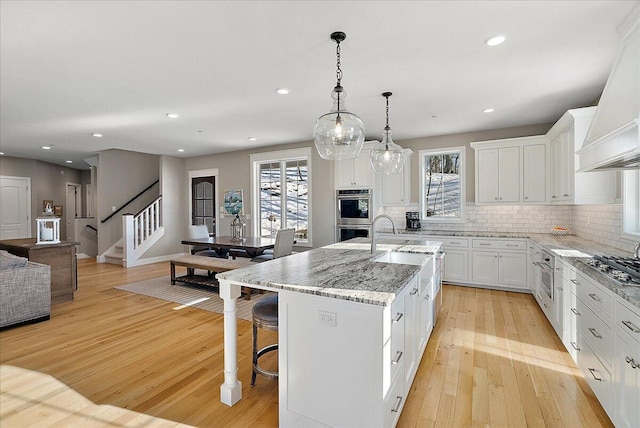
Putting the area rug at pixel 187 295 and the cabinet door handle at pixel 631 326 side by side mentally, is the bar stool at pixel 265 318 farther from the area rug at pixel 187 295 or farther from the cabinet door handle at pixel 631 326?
the cabinet door handle at pixel 631 326

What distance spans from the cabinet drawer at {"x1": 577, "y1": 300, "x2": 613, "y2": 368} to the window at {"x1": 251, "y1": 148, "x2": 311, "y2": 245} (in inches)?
184

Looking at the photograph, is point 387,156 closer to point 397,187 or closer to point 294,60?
point 294,60

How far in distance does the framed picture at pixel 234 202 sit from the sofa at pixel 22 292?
13.1ft

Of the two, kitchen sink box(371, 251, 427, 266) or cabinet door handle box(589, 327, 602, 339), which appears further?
kitchen sink box(371, 251, 427, 266)

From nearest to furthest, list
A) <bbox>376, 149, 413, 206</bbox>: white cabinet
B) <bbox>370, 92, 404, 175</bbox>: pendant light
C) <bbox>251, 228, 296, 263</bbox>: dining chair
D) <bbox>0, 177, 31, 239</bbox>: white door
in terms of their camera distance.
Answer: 1. <bbox>370, 92, 404, 175</bbox>: pendant light
2. <bbox>251, 228, 296, 263</bbox>: dining chair
3. <bbox>376, 149, 413, 206</bbox>: white cabinet
4. <bbox>0, 177, 31, 239</bbox>: white door

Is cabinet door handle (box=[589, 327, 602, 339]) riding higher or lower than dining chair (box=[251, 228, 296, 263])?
lower

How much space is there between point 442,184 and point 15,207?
410 inches

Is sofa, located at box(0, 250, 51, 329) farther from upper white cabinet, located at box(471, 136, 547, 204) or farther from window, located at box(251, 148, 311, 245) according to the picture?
upper white cabinet, located at box(471, 136, 547, 204)

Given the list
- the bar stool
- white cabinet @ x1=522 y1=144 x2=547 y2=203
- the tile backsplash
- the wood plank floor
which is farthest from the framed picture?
white cabinet @ x1=522 y1=144 x2=547 y2=203

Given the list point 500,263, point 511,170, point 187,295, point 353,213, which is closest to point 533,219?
point 511,170

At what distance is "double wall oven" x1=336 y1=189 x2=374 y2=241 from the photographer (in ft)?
18.3

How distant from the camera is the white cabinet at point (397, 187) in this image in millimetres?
5629

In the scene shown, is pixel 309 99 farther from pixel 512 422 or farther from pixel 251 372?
pixel 512 422

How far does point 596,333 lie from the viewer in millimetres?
2057
